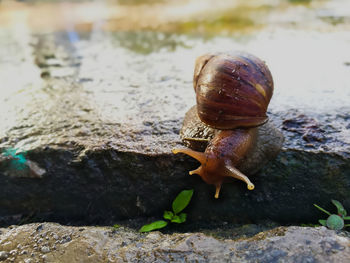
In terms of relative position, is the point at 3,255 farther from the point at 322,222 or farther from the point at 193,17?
the point at 193,17

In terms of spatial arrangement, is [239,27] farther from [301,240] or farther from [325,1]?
[301,240]

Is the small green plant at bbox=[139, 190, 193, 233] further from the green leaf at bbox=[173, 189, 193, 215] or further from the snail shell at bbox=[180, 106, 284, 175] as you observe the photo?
the snail shell at bbox=[180, 106, 284, 175]

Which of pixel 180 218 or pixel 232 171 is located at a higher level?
pixel 232 171

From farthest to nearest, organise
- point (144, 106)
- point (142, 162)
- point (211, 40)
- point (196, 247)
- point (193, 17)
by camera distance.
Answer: point (193, 17)
point (211, 40)
point (144, 106)
point (142, 162)
point (196, 247)

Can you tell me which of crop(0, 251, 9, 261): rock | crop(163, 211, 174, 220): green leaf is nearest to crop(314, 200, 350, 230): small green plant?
crop(163, 211, 174, 220): green leaf

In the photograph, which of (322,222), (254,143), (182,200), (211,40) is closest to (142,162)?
(182,200)

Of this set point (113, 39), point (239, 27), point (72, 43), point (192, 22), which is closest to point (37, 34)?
point (72, 43)

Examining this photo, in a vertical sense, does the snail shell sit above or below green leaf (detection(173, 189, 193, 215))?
above
